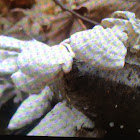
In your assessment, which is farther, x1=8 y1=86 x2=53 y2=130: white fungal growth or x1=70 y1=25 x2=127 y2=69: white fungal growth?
x1=8 y1=86 x2=53 y2=130: white fungal growth

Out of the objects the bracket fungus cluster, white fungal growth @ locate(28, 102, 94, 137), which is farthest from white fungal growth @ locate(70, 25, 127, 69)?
white fungal growth @ locate(28, 102, 94, 137)

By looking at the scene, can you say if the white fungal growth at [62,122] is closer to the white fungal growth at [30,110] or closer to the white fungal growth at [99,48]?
the white fungal growth at [30,110]

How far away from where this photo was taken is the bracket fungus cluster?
0.57 metres

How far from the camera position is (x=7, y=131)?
71 centimetres

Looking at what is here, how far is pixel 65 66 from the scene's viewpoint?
0.58m

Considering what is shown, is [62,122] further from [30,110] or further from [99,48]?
[99,48]

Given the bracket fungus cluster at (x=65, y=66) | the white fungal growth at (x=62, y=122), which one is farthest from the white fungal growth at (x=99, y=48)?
the white fungal growth at (x=62, y=122)

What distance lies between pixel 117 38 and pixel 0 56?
0.28m

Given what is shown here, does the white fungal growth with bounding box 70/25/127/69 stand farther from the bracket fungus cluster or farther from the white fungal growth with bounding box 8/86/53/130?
the white fungal growth with bounding box 8/86/53/130

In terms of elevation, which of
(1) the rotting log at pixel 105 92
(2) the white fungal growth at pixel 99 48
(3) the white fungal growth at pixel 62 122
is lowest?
(3) the white fungal growth at pixel 62 122

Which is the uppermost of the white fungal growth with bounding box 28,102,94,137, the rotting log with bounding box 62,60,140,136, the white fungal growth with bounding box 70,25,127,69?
the white fungal growth with bounding box 70,25,127,69

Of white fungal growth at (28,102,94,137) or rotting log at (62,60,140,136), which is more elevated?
rotting log at (62,60,140,136)

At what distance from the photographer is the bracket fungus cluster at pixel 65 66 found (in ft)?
1.87

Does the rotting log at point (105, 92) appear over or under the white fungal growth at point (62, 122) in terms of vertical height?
over
